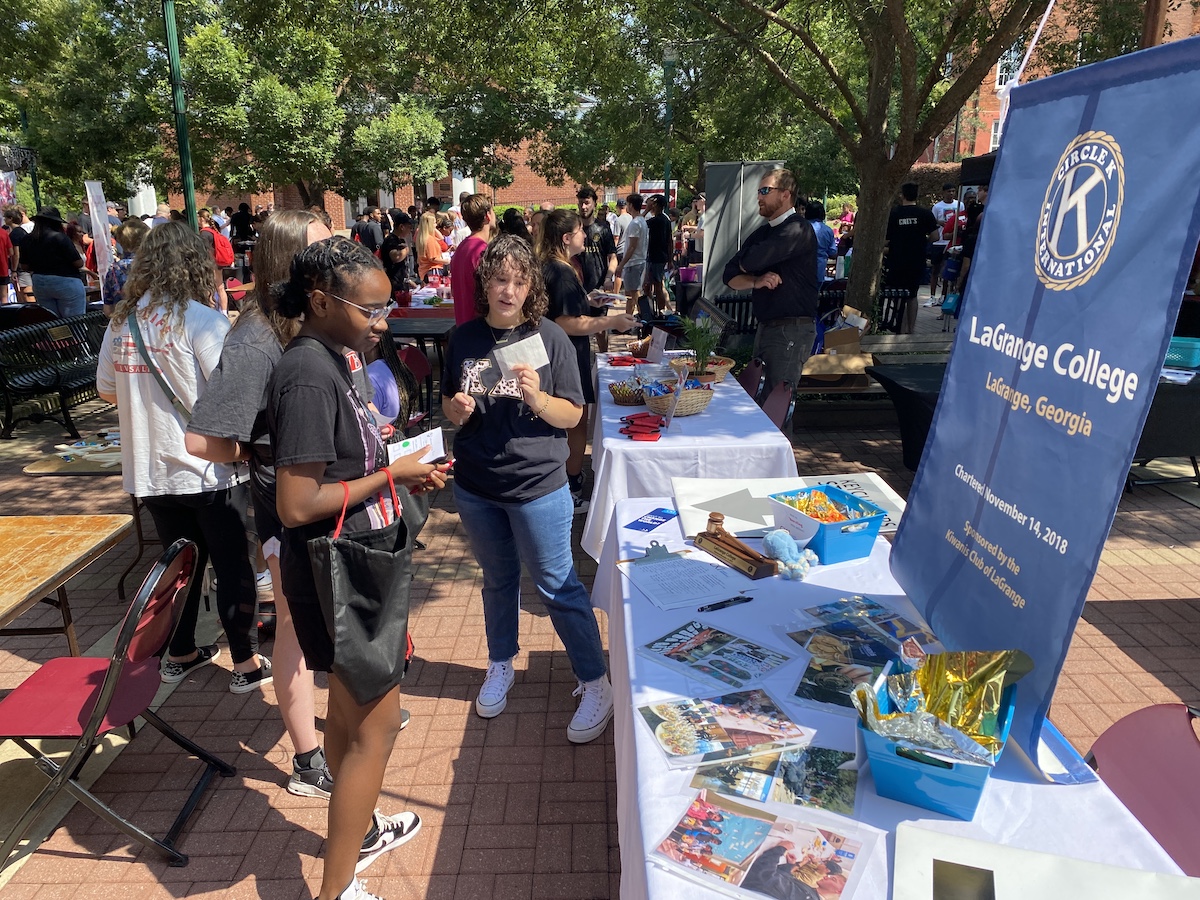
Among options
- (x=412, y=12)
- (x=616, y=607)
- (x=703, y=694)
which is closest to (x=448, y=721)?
(x=616, y=607)

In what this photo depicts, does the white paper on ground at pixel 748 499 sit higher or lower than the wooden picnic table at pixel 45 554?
higher

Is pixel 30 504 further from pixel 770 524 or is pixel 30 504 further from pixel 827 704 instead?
pixel 827 704

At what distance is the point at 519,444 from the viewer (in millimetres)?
2941

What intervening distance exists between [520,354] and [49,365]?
24.0ft

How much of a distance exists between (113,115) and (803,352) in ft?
53.6

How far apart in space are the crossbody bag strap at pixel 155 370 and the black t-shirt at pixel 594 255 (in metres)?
3.14

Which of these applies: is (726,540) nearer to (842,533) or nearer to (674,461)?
(842,533)

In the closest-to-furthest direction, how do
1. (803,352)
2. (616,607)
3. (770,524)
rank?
(616,607)
(770,524)
(803,352)

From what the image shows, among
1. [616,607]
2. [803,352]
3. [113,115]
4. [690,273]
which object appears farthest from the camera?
[113,115]

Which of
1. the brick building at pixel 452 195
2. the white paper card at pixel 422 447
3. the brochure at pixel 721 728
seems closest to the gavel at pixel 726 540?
the brochure at pixel 721 728

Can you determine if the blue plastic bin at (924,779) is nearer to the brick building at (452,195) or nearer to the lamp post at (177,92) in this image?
the lamp post at (177,92)

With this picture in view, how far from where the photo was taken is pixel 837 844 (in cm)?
152

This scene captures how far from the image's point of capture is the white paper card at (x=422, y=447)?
2.31 meters

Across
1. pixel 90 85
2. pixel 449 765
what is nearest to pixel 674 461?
pixel 449 765
